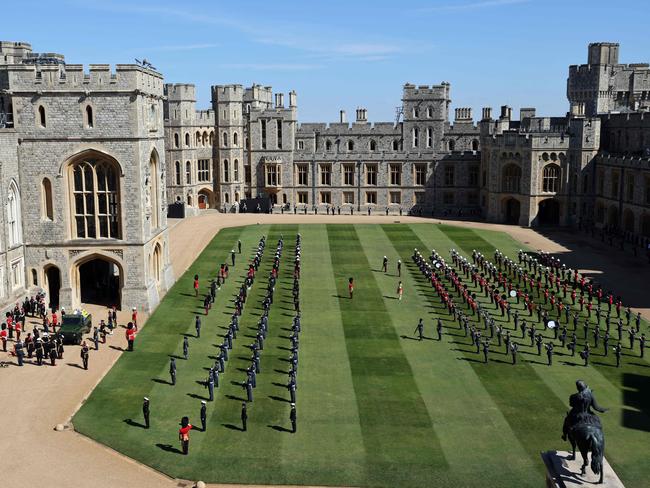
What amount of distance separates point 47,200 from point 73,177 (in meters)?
1.87

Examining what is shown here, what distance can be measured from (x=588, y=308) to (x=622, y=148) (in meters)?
36.5

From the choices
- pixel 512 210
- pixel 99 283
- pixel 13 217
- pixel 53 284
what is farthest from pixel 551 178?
pixel 13 217

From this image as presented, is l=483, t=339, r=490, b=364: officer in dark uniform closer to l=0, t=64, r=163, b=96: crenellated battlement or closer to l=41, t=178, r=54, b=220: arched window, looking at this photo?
l=0, t=64, r=163, b=96: crenellated battlement

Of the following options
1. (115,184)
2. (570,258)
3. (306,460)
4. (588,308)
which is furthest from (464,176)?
(306,460)

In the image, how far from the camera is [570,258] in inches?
2173

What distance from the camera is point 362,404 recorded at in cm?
2761

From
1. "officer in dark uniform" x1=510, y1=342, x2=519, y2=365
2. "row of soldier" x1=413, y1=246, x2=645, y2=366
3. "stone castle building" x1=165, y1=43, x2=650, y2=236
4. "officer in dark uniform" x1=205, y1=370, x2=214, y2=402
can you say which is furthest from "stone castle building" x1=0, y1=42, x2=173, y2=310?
"stone castle building" x1=165, y1=43, x2=650, y2=236

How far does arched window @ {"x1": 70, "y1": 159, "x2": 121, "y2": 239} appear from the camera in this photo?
1575 inches

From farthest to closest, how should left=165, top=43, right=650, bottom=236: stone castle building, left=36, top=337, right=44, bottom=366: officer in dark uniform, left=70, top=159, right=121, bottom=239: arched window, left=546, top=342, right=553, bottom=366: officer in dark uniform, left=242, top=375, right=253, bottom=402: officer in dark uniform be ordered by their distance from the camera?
1. left=165, top=43, right=650, bottom=236: stone castle building
2. left=70, top=159, right=121, bottom=239: arched window
3. left=546, top=342, right=553, bottom=366: officer in dark uniform
4. left=36, top=337, right=44, bottom=366: officer in dark uniform
5. left=242, top=375, right=253, bottom=402: officer in dark uniform

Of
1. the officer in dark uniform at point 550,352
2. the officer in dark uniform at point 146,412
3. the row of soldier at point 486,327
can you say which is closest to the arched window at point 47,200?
the officer in dark uniform at point 146,412

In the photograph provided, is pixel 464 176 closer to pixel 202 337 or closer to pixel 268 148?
pixel 268 148

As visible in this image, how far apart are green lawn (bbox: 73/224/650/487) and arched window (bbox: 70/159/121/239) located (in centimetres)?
554

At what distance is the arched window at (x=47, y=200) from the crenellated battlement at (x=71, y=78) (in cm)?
484

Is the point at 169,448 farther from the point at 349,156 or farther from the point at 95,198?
the point at 349,156
